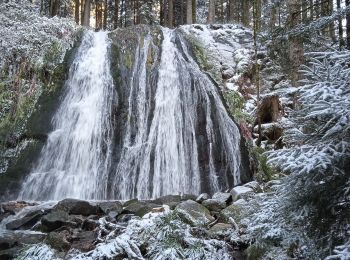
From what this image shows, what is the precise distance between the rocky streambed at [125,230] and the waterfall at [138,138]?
1388mm

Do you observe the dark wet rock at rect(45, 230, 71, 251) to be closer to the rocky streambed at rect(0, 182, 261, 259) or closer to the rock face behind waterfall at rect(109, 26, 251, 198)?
the rocky streambed at rect(0, 182, 261, 259)

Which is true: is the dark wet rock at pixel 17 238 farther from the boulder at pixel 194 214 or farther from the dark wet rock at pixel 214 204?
the dark wet rock at pixel 214 204

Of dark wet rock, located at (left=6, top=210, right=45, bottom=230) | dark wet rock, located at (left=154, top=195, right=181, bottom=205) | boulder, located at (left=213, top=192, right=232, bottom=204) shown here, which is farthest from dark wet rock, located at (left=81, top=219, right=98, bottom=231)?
boulder, located at (left=213, top=192, right=232, bottom=204)

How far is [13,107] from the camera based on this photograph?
1109cm

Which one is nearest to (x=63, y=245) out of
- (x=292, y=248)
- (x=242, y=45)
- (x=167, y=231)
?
(x=167, y=231)

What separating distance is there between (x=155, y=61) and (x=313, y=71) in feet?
32.1

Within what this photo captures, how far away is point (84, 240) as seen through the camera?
6078 mm

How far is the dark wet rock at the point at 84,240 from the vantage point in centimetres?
562

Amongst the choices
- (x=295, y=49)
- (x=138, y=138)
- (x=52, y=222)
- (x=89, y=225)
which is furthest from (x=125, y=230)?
(x=138, y=138)

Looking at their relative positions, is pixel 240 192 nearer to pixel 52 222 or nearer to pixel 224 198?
pixel 224 198

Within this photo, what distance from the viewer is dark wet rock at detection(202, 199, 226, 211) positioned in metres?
7.32

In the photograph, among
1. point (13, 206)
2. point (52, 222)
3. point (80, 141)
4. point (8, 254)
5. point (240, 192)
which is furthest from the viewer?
point (80, 141)

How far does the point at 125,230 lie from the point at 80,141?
17.8 ft

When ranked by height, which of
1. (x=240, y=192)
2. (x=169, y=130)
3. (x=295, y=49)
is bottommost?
(x=240, y=192)
